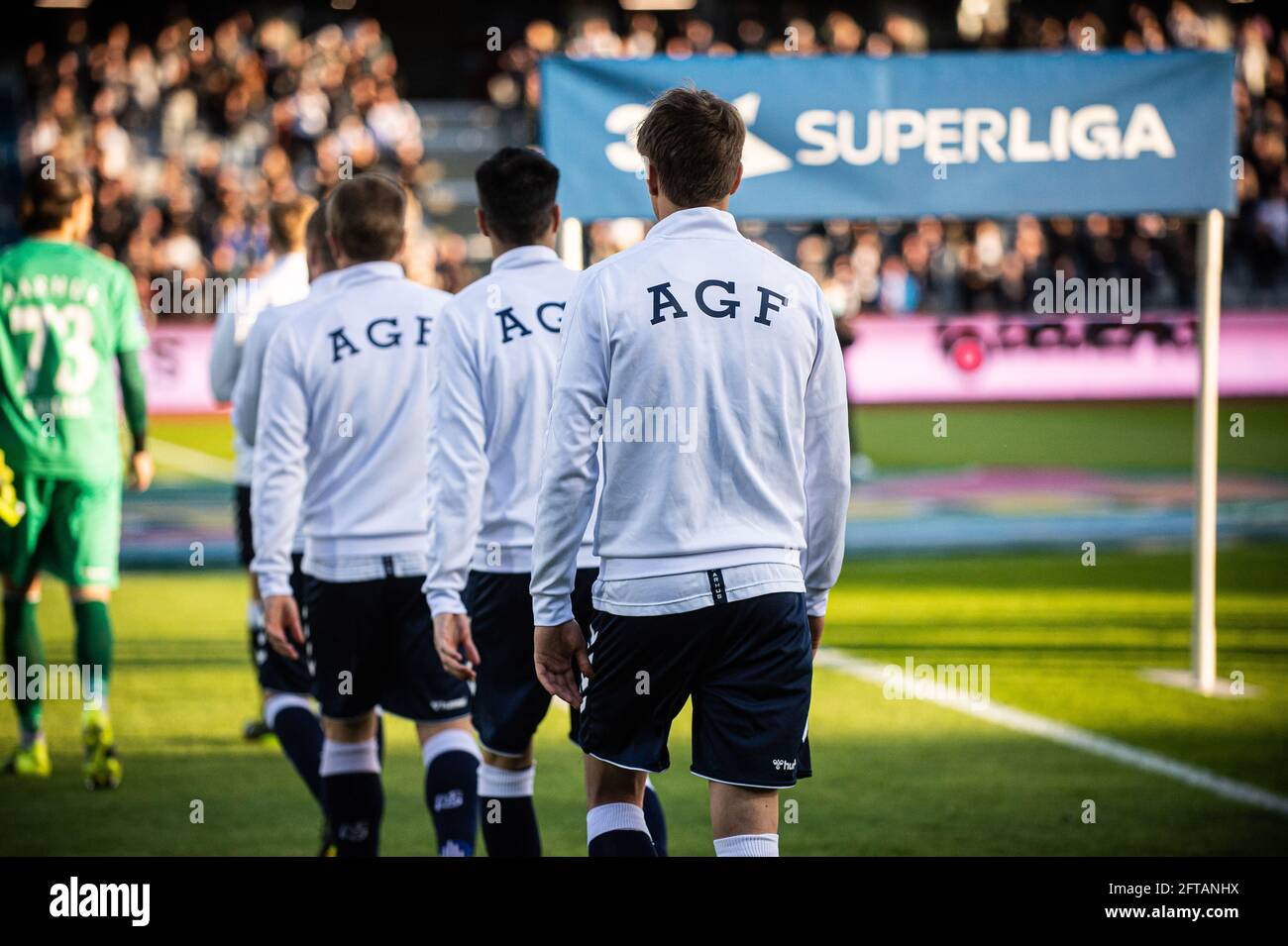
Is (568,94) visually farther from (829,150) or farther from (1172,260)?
(1172,260)

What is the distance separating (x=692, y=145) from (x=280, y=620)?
7.08ft

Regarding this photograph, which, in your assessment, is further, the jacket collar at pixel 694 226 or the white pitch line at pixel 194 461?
the white pitch line at pixel 194 461

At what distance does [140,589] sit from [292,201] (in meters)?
5.71

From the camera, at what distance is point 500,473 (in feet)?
15.5

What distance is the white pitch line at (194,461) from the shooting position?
18484 mm

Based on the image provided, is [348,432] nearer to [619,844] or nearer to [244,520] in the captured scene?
[619,844]

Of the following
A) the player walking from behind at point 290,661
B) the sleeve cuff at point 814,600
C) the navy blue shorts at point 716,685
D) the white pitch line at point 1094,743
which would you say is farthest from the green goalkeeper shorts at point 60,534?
the white pitch line at point 1094,743

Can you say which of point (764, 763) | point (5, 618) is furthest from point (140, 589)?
point (764, 763)

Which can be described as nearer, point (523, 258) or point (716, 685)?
point (716, 685)

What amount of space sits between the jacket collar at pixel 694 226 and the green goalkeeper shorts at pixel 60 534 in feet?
12.8

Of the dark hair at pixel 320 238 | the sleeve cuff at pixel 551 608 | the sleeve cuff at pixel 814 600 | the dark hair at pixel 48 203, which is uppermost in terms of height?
the dark hair at pixel 48 203

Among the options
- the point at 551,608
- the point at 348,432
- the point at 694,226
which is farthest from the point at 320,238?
the point at 551,608

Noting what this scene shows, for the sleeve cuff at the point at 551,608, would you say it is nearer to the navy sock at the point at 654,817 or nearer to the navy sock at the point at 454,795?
the navy sock at the point at 654,817
